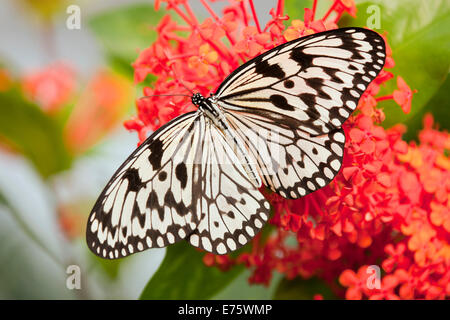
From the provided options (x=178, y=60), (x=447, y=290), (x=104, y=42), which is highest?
(x=104, y=42)

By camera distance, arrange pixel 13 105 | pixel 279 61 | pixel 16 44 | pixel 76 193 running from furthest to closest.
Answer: pixel 16 44, pixel 76 193, pixel 13 105, pixel 279 61

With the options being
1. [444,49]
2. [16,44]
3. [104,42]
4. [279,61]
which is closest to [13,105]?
[104,42]

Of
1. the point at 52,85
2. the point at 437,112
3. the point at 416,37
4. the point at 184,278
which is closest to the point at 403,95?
the point at 416,37

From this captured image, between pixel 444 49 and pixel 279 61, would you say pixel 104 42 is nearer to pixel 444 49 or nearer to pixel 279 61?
pixel 279 61

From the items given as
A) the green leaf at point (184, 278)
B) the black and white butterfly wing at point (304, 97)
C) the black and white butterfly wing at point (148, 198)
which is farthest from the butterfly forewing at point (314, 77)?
the green leaf at point (184, 278)

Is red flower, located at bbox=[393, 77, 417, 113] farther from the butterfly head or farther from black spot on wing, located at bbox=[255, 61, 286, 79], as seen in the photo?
the butterfly head

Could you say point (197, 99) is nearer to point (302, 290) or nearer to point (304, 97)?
point (304, 97)

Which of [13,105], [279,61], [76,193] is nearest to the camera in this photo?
[279,61]

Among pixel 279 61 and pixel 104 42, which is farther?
pixel 104 42
